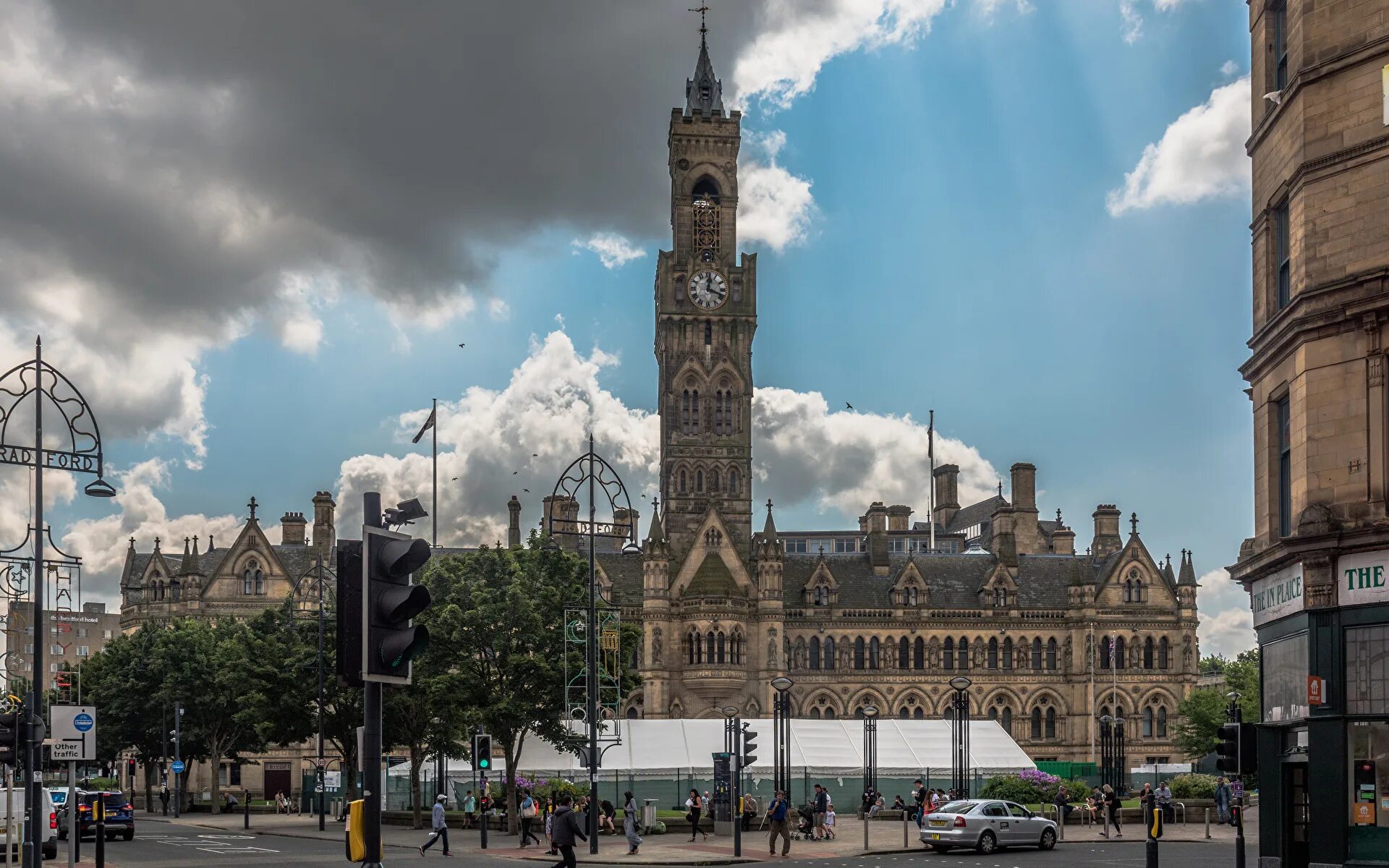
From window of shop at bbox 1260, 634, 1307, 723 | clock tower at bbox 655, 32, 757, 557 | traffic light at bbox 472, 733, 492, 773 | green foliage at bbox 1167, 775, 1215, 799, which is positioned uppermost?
clock tower at bbox 655, 32, 757, 557

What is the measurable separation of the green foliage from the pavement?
1.61 m

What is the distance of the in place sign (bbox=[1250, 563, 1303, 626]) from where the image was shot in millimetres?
26656

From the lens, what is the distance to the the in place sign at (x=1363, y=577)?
24641 millimetres

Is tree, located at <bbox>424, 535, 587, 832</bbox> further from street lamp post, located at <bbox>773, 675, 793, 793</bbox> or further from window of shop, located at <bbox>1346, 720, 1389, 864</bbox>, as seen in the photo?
window of shop, located at <bbox>1346, 720, 1389, 864</bbox>

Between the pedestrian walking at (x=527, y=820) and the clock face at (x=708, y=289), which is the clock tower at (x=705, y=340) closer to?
the clock face at (x=708, y=289)

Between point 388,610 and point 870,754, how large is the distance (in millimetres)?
54011

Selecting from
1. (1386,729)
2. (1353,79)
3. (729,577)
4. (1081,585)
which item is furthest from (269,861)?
(1081,585)

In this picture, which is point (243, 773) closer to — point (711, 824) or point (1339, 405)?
point (711, 824)

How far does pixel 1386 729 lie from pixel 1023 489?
90.5 metres

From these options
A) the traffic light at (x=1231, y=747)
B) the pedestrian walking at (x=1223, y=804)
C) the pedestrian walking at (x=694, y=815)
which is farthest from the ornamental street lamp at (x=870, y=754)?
the traffic light at (x=1231, y=747)

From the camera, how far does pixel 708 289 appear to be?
103 meters

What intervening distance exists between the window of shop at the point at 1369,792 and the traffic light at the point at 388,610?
18.6 metres

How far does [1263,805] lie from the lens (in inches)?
1115

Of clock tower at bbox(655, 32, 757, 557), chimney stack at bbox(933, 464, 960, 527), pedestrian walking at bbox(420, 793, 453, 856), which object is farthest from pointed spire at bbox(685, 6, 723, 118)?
pedestrian walking at bbox(420, 793, 453, 856)
